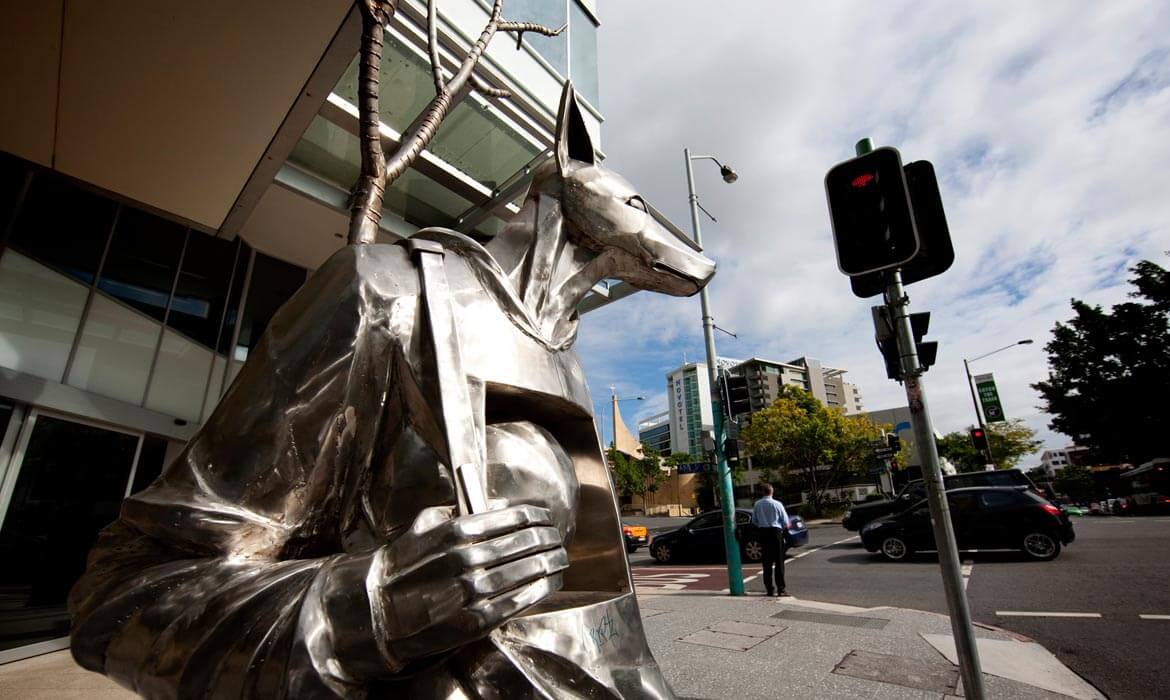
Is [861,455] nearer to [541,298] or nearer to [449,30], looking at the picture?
[449,30]

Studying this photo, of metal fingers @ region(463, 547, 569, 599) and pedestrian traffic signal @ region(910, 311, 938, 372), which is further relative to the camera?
pedestrian traffic signal @ region(910, 311, 938, 372)

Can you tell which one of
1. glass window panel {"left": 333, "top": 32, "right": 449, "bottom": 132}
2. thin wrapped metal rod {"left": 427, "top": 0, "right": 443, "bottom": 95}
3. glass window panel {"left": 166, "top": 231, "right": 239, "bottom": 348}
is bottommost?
thin wrapped metal rod {"left": 427, "top": 0, "right": 443, "bottom": 95}

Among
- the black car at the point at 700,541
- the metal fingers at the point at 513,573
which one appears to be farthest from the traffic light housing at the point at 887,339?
the black car at the point at 700,541

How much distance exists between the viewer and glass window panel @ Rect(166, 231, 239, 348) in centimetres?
807

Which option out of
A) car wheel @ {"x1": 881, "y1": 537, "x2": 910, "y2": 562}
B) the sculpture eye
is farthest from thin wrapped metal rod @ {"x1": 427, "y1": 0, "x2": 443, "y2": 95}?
car wheel @ {"x1": 881, "y1": 537, "x2": 910, "y2": 562}

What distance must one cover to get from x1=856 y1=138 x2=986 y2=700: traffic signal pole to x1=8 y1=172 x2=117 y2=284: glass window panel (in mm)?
8762

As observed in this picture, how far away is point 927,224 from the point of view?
310 cm

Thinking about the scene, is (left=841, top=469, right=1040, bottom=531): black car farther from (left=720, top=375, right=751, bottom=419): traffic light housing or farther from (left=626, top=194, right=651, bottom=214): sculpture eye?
(left=626, top=194, right=651, bottom=214): sculpture eye

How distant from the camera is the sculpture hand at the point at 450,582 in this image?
0.69 meters

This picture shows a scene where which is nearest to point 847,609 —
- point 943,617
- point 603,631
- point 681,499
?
point 943,617

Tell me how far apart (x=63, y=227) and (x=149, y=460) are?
3.20m

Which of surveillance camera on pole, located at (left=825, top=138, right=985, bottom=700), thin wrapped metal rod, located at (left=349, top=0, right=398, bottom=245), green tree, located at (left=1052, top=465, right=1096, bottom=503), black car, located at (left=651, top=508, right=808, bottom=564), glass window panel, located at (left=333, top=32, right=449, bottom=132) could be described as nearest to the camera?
thin wrapped metal rod, located at (left=349, top=0, right=398, bottom=245)

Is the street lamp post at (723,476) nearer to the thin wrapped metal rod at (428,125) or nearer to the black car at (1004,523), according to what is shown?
the black car at (1004,523)

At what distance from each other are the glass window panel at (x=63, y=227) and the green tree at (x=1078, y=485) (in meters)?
54.1
